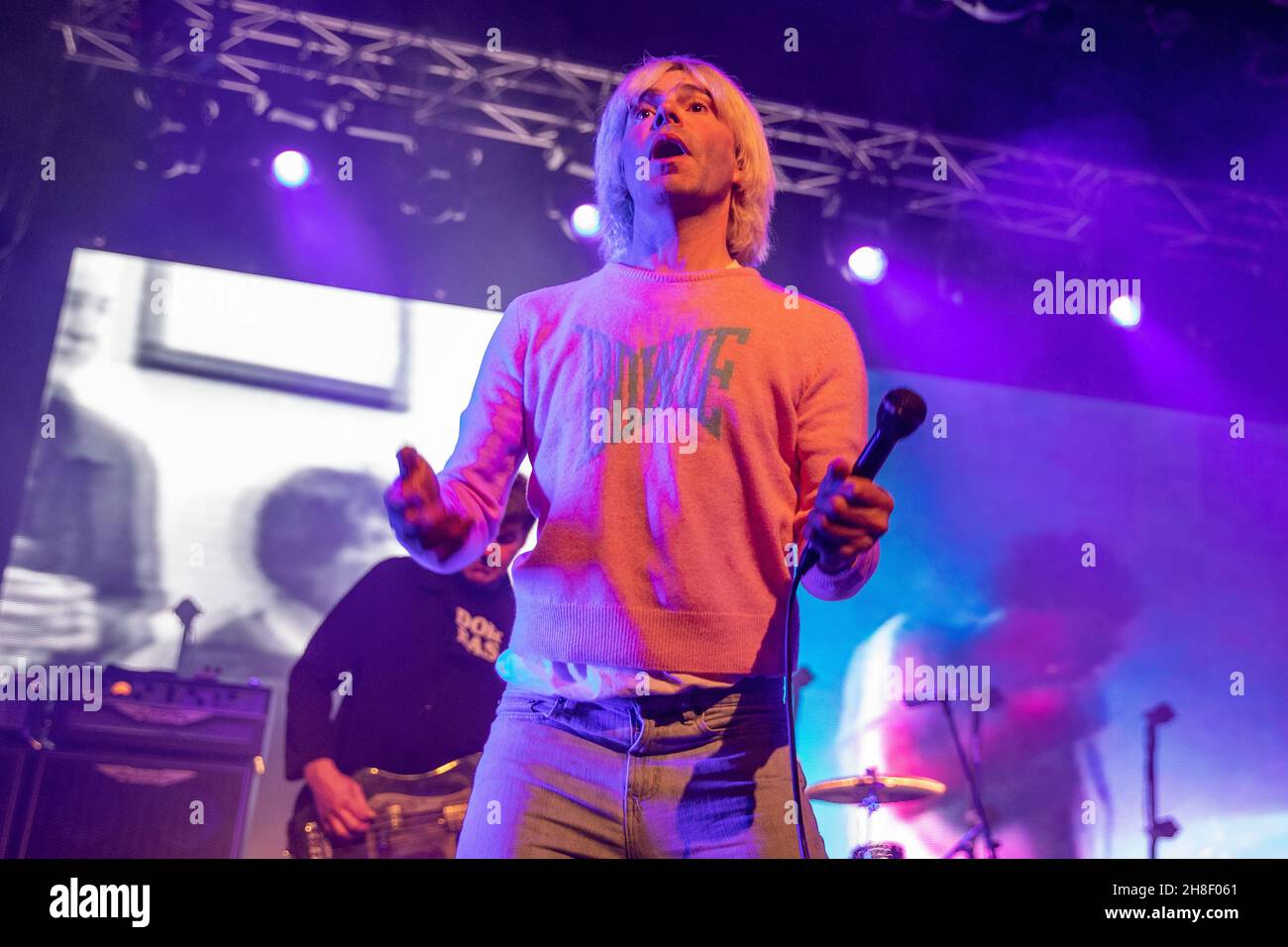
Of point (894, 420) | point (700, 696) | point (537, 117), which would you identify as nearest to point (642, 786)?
point (700, 696)

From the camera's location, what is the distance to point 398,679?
11.6 ft

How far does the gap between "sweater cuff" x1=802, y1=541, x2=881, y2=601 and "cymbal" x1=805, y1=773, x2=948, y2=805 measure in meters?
3.01

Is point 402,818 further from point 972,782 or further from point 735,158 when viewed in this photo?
point 972,782

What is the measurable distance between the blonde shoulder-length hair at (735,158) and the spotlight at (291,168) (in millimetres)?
3667

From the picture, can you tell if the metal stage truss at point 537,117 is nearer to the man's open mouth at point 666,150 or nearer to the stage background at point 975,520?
the stage background at point 975,520

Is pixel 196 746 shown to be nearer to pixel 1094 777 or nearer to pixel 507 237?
pixel 507 237

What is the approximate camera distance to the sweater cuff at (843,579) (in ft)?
5.33

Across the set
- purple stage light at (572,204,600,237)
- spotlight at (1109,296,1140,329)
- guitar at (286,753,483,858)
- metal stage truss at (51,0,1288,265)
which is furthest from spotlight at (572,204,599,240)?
guitar at (286,753,483,858)

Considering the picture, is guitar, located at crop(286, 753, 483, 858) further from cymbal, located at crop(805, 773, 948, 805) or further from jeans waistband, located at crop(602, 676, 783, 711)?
jeans waistband, located at crop(602, 676, 783, 711)

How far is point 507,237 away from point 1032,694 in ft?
11.9

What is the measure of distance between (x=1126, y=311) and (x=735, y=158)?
466 cm

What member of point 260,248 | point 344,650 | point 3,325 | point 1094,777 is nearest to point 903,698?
point 1094,777

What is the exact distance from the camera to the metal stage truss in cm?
522

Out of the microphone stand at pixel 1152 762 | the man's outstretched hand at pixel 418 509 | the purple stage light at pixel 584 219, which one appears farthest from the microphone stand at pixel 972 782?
the man's outstretched hand at pixel 418 509
